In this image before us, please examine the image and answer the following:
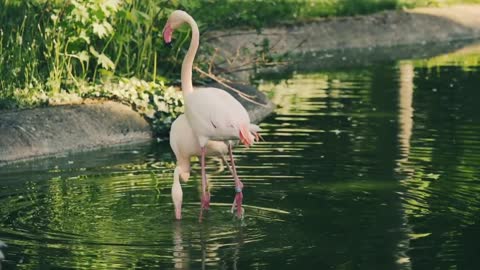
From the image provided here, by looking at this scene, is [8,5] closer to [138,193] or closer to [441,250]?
[138,193]

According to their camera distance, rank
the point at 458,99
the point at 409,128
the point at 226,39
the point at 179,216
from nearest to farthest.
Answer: the point at 179,216 < the point at 409,128 < the point at 458,99 < the point at 226,39

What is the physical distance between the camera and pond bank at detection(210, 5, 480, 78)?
73.1 ft

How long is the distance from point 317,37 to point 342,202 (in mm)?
14469

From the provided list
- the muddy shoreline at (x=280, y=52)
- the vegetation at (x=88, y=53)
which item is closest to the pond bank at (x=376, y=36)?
the muddy shoreline at (x=280, y=52)

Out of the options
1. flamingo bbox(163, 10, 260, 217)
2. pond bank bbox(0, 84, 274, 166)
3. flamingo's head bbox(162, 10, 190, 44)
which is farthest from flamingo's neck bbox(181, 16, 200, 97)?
pond bank bbox(0, 84, 274, 166)

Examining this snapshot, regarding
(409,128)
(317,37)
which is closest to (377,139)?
(409,128)

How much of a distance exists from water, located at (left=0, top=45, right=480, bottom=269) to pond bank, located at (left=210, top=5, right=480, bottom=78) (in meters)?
7.64

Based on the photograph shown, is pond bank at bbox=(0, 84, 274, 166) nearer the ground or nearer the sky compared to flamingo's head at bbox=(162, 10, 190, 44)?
nearer the ground

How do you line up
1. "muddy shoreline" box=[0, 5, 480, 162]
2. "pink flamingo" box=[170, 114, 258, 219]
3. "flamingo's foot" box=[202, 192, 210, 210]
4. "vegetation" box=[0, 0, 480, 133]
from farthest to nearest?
"vegetation" box=[0, 0, 480, 133] < "muddy shoreline" box=[0, 5, 480, 162] < "pink flamingo" box=[170, 114, 258, 219] < "flamingo's foot" box=[202, 192, 210, 210]

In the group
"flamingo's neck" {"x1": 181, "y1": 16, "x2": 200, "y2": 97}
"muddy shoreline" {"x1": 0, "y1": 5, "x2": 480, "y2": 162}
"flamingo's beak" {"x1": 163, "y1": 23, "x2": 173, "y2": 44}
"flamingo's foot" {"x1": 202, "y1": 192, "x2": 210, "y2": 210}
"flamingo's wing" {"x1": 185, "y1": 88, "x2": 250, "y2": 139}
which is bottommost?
"flamingo's foot" {"x1": 202, "y1": 192, "x2": 210, "y2": 210}

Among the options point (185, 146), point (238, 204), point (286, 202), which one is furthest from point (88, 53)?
point (238, 204)

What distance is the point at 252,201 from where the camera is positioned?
941 cm

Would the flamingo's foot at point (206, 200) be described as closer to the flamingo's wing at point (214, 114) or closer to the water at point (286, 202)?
the water at point (286, 202)

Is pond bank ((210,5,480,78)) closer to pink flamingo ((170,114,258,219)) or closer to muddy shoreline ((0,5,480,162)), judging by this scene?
muddy shoreline ((0,5,480,162))
